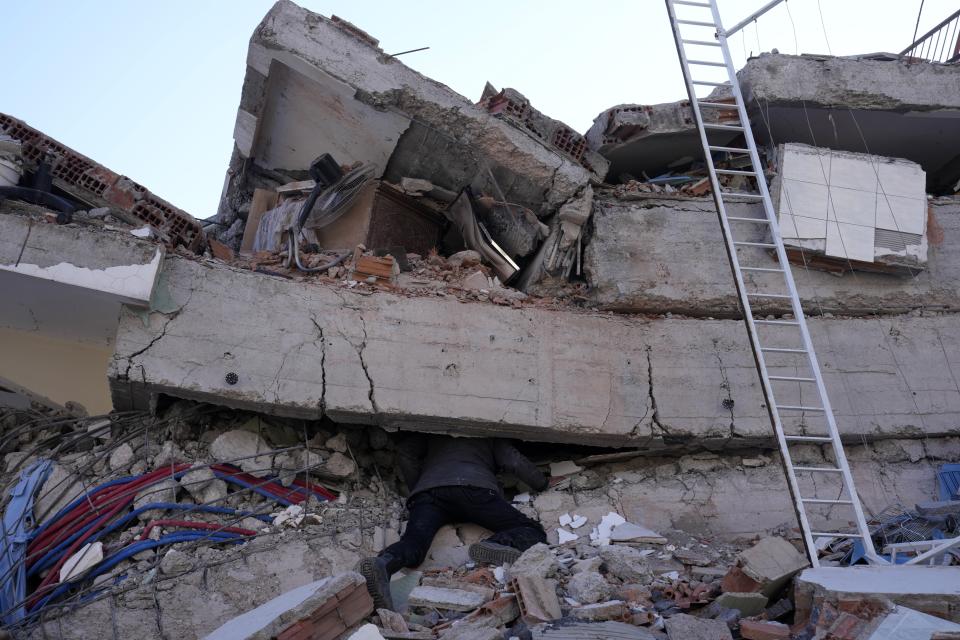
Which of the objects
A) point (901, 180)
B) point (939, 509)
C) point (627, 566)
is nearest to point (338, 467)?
point (627, 566)

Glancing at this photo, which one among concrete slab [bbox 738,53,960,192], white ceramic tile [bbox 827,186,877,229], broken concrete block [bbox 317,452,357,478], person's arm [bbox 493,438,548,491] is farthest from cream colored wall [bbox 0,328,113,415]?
white ceramic tile [bbox 827,186,877,229]

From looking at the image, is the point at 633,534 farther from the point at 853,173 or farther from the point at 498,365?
the point at 853,173

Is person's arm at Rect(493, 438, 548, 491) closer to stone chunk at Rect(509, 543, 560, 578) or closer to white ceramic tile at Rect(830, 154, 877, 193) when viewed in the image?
stone chunk at Rect(509, 543, 560, 578)

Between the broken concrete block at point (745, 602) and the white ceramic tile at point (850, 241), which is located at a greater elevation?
the white ceramic tile at point (850, 241)

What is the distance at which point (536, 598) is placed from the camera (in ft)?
14.0

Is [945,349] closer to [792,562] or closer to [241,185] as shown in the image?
[792,562]

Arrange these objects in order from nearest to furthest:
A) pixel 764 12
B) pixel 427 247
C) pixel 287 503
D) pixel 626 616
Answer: pixel 626 616 < pixel 287 503 < pixel 764 12 < pixel 427 247

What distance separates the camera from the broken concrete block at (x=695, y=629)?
150 inches

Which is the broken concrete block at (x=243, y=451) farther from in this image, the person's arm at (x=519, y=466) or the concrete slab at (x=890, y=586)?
the concrete slab at (x=890, y=586)

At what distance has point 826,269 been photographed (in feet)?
25.0

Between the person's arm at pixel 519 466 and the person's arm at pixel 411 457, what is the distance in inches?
22.8

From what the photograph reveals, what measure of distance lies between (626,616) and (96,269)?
4392mm

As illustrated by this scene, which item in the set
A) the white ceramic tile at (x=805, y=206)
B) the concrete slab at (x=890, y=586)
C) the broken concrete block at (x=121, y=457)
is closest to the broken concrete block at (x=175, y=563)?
the broken concrete block at (x=121, y=457)

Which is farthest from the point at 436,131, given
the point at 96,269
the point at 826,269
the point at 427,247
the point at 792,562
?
the point at 792,562
